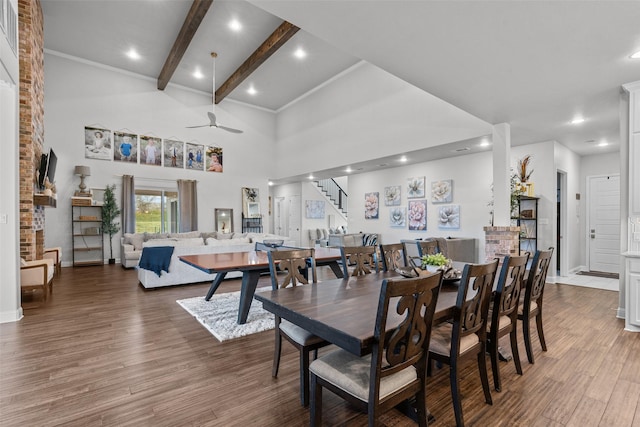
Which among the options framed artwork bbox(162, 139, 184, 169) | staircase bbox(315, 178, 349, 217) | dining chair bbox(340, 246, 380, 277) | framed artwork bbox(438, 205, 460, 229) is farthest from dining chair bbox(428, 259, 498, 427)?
staircase bbox(315, 178, 349, 217)

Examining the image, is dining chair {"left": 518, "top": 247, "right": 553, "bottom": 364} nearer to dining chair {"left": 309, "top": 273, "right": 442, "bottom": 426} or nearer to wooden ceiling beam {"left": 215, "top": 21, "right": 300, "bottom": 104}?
dining chair {"left": 309, "top": 273, "right": 442, "bottom": 426}

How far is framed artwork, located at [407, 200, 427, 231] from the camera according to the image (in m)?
7.86

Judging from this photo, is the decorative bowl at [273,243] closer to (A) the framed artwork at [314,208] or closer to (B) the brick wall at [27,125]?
(B) the brick wall at [27,125]

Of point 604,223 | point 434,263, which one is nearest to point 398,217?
point 604,223

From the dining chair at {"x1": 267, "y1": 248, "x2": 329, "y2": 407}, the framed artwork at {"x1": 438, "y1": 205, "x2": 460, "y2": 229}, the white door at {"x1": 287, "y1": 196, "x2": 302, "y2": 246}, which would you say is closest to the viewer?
the dining chair at {"x1": 267, "y1": 248, "x2": 329, "y2": 407}

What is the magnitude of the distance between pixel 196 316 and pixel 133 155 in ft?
24.0

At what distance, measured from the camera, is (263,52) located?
7.15 metres

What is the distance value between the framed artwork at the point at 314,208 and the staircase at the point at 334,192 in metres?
0.62

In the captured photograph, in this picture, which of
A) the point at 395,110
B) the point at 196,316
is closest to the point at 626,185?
the point at 395,110

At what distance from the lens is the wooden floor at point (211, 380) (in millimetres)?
1865

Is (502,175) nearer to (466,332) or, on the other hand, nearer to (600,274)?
(466,332)

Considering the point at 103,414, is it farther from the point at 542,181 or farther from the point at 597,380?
the point at 542,181

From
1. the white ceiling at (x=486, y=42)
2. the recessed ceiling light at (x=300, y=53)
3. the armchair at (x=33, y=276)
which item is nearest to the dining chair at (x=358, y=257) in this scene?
the white ceiling at (x=486, y=42)

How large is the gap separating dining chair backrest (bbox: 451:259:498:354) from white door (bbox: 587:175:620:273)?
696cm
